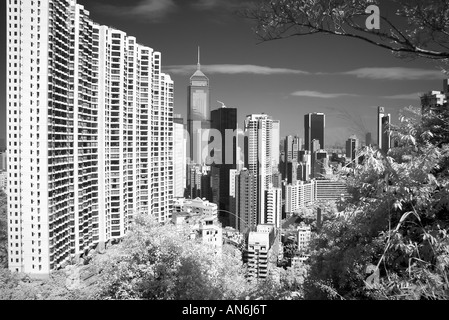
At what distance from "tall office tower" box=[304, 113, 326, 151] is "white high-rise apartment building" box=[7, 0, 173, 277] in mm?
2851

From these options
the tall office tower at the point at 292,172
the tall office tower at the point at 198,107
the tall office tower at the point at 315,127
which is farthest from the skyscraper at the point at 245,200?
the tall office tower at the point at 315,127

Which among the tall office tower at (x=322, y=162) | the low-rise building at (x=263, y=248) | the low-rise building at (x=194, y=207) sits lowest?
the low-rise building at (x=263, y=248)

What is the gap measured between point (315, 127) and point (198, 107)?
7.06ft

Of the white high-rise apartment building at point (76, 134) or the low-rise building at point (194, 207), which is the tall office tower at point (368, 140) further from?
the low-rise building at point (194, 207)

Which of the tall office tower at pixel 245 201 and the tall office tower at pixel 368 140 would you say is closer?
the tall office tower at pixel 368 140

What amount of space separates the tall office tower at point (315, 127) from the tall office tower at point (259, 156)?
3.34 m

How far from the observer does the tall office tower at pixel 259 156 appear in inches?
309

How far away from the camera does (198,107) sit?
4.89 metres

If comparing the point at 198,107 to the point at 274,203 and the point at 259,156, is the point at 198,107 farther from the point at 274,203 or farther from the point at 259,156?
the point at 274,203

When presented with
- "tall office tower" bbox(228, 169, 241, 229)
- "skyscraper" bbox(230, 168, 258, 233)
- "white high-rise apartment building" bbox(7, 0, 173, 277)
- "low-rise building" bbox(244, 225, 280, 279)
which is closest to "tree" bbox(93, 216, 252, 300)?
"white high-rise apartment building" bbox(7, 0, 173, 277)

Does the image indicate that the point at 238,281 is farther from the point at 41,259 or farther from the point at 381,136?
the point at 41,259

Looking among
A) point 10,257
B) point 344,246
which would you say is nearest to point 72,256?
point 10,257
